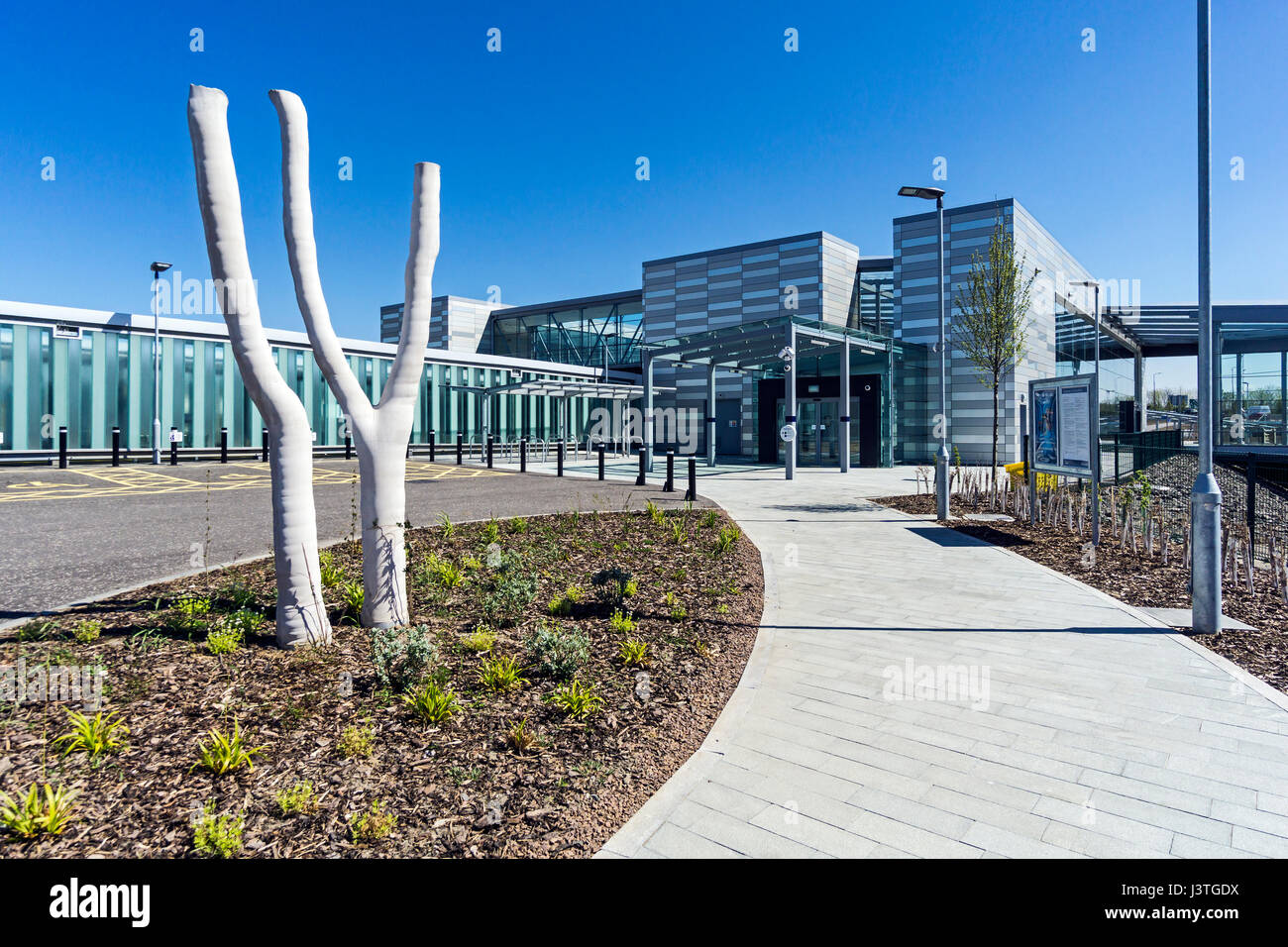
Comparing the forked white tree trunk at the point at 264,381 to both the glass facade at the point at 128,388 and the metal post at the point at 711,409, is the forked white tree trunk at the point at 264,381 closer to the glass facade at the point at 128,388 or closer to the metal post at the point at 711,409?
the glass facade at the point at 128,388

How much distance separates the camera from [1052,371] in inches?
1454

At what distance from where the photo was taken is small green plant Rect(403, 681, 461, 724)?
153 inches

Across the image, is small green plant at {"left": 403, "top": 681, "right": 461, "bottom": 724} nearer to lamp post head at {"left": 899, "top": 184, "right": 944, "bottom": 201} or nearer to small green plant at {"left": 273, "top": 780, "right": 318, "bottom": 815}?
small green plant at {"left": 273, "top": 780, "right": 318, "bottom": 815}

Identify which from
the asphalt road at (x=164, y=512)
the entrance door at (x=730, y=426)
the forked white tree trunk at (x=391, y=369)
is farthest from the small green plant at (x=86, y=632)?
the entrance door at (x=730, y=426)

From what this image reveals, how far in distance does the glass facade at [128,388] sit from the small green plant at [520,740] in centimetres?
2568

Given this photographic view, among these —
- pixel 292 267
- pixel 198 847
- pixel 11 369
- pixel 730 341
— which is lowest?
pixel 198 847

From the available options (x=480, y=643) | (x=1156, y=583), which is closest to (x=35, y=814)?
(x=480, y=643)

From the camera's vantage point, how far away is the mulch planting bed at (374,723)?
9.73 feet

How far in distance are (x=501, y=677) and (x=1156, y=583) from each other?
729cm

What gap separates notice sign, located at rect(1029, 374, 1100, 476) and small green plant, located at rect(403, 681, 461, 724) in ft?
31.6

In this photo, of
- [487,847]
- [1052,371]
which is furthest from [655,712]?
[1052,371]

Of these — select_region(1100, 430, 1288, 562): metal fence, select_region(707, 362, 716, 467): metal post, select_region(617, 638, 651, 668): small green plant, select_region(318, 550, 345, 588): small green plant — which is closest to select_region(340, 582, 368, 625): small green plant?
select_region(318, 550, 345, 588): small green plant
